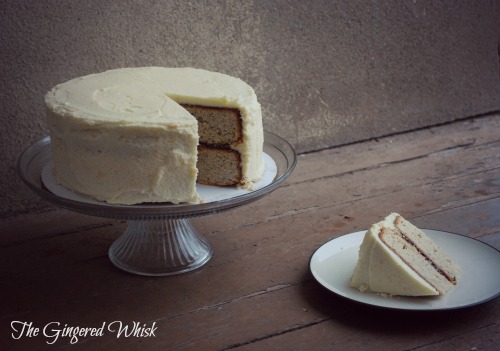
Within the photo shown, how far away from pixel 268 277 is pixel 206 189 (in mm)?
272

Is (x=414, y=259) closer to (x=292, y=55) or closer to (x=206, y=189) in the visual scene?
(x=206, y=189)

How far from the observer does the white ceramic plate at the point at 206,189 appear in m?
1.67

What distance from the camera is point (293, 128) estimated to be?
8.50 ft

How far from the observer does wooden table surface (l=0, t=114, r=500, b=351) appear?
1556 mm

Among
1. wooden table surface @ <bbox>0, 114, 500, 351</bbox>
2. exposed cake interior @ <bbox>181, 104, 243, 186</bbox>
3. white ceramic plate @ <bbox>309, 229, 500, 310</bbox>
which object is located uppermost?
exposed cake interior @ <bbox>181, 104, 243, 186</bbox>

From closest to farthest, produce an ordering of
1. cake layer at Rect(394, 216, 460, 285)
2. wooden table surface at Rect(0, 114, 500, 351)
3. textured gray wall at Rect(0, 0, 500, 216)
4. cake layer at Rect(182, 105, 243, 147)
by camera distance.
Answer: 1. wooden table surface at Rect(0, 114, 500, 351)
2. cake layer at Rect(394, 216, 460, 285)
3. cake layer at Rect(182, 105, 243, 147)
4. textured gray wall at Rect(0, 0, 500, 216)

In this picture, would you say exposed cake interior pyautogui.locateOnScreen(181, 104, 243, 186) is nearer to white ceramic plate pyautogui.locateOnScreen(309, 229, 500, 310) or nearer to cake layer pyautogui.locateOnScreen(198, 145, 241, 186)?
cake layer pyautogui.locateOnScreen(198, 145, 241, 186)

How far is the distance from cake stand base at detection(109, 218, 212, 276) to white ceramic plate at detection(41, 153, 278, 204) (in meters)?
0.16

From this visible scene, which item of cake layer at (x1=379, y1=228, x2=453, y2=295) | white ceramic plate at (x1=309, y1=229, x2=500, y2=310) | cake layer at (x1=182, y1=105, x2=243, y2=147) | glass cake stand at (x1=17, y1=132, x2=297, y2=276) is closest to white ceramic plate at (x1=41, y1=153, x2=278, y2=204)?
glass cake stand at (x1=17, y1=132, x2=297, y2=276)

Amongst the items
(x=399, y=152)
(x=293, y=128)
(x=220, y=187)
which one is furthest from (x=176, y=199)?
(x=399, y=152)

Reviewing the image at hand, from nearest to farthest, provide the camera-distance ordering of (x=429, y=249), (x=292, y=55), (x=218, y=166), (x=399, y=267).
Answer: (x=399, y=267), (x=429, y=249), (x=218, y=166), (x=292, y=55)

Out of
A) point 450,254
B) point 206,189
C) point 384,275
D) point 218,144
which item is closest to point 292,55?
point 218,144

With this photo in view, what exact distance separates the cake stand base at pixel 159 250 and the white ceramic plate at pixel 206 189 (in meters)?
0.16

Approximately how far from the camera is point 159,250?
1868 millimetres
